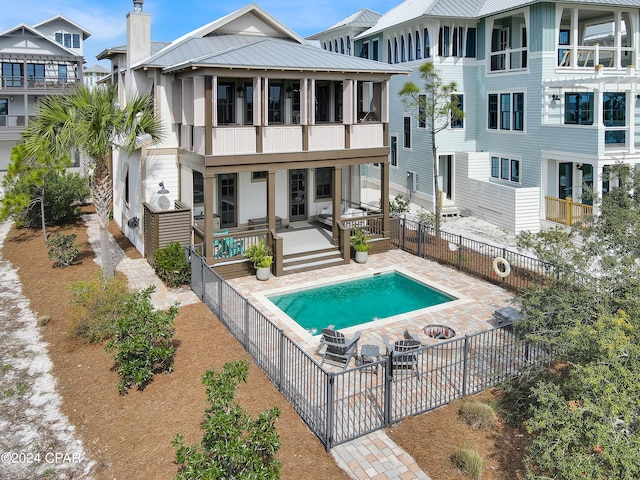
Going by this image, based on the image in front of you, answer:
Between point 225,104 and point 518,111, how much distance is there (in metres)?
14.6

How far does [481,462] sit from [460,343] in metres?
3.88

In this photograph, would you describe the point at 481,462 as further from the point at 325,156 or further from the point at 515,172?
the point at 515,172

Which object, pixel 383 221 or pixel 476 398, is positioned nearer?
pixel 476 398

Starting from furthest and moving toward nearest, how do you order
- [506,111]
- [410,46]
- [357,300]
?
[410,46] < [506,111] < [357,300]

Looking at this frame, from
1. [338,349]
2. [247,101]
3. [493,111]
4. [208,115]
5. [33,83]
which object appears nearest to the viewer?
[338,349]

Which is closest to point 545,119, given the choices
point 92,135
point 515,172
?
point 515,172

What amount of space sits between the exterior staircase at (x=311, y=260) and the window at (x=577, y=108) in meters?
13.5

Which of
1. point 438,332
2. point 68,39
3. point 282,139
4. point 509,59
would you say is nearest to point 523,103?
point 509,59

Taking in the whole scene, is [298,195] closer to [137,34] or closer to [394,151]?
[137,34]

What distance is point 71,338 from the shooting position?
45.8ft

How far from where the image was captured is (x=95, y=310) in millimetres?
14078

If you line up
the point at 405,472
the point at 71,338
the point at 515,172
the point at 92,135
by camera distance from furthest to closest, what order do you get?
the point at 515,172 < the point at 92,135 < the point at 71,338 < the point at 405,472

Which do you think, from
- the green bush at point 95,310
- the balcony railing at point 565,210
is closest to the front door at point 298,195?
the green bush at point 95,310

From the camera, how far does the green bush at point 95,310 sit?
1378cm
